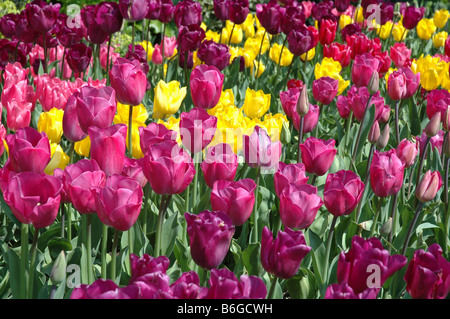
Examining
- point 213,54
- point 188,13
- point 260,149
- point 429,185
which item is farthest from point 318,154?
point 188,13

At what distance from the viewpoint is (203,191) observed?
2234 mm

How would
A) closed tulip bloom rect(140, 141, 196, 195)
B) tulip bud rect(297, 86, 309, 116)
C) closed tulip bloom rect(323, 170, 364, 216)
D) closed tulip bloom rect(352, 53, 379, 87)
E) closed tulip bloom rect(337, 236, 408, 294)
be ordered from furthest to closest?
closed tulip bloom rect(352, 53, 379, 87) → tulip bud rect(297, 86, 309, 116) → closed tulip bloom rect(323, 170, 364, 216) → closed tulip bloom rect(140, 141, 196, 195) → closed tulip bloom rect(337, 236, 408, 294)

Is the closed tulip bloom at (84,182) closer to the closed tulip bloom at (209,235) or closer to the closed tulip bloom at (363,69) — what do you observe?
the closed tulip bloom at (209,235)

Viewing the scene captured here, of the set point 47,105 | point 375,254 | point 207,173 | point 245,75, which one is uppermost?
→ point 375,254

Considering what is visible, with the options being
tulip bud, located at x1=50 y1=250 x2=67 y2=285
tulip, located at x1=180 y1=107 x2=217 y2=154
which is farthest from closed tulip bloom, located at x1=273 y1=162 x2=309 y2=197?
tulip bud, located at x1=50 y1=250 x2=67 y2=285

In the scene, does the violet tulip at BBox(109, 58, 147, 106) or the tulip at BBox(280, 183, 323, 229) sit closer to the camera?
the tulip at BBox(280, 183, 323, 229)

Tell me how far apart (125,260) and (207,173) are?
334mm

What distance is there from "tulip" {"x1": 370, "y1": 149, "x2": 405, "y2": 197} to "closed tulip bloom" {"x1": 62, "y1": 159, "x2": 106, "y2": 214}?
0.77 metres

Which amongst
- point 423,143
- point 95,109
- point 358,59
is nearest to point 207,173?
point 95,109

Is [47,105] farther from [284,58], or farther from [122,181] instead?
[284,58]

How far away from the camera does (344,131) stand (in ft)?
9.64

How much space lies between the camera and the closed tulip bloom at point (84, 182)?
138 cm

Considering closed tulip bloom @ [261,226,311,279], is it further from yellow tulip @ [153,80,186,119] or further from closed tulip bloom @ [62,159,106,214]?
yellow tulip @ [153,80,186,119]

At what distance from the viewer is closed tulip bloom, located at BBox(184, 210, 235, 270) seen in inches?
49.9
